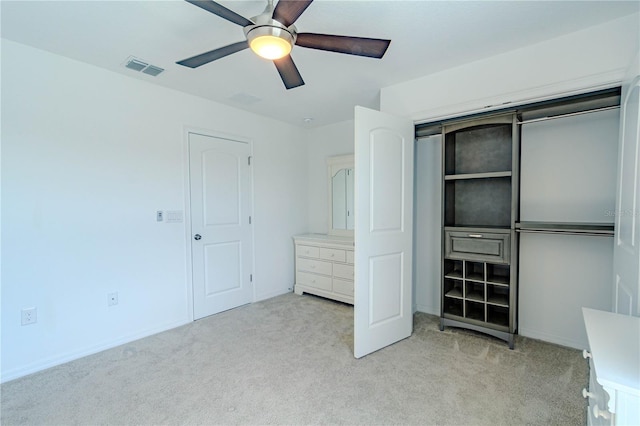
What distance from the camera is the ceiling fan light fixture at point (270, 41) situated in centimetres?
153

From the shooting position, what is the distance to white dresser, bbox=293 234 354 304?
3752 mm

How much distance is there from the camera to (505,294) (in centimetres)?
285

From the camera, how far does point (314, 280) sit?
161 inches

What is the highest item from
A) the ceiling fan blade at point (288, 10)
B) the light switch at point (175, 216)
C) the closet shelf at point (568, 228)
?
the ceiling fan blade at point (288, 10)

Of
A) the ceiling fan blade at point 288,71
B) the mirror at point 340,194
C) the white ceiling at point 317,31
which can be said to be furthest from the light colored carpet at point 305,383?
the white ceiling at point 317,31

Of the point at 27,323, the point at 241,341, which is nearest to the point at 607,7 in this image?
the point at 241,341

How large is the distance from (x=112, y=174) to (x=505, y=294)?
3.80 meters

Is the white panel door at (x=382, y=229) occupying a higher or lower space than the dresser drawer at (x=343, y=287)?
higher

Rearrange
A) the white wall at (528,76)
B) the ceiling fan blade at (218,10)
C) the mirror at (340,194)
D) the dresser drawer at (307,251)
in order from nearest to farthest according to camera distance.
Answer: the ceiling fan blade at (218,10) → the white wall at (528,76) → the dresser drawer at (307,251) → the mirror at (340,194)

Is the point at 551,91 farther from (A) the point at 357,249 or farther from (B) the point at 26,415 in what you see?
(B) the point at 26,415

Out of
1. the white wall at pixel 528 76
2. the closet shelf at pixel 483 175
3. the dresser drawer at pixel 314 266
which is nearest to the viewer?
the white wall at pixel 528 76

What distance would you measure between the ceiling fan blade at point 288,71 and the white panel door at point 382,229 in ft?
1.90

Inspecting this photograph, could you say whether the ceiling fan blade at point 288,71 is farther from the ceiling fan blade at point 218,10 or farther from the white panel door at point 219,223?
the white panel door at point 219,223

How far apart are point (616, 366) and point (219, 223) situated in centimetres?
340
